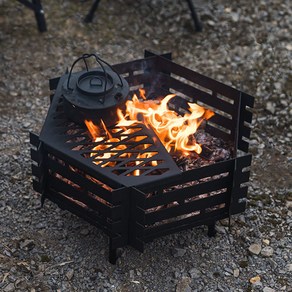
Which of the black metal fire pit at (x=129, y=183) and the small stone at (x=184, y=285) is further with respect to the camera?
the small stone at (x=184, y=285)

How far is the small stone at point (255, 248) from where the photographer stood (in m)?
6.03

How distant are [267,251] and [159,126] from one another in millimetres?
1699

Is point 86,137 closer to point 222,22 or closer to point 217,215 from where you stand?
point 217,215

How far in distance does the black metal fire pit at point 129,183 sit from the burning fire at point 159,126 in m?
0.06

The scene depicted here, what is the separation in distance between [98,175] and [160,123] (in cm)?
107

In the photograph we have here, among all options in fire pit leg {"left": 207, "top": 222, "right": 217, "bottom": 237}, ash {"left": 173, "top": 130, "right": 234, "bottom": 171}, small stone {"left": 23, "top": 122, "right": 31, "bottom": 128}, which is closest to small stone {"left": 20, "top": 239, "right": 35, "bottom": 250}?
ash {"left": 173, "top": 130, "right": 234, "bottom": 171}

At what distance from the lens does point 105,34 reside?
8.93 meters

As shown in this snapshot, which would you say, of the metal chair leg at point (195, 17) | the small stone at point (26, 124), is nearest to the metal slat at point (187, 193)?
the small stone at point (26, 124)

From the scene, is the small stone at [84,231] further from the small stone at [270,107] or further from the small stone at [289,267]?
the small stone at [270,107]

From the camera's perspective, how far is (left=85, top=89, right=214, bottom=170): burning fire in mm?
5586

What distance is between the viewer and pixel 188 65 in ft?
28.0

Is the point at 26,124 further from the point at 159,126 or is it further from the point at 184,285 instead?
the point at 184,285

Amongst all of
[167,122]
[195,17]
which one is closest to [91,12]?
[195,17]

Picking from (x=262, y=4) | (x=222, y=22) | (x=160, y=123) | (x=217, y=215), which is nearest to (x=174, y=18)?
(x=222, y=22)
